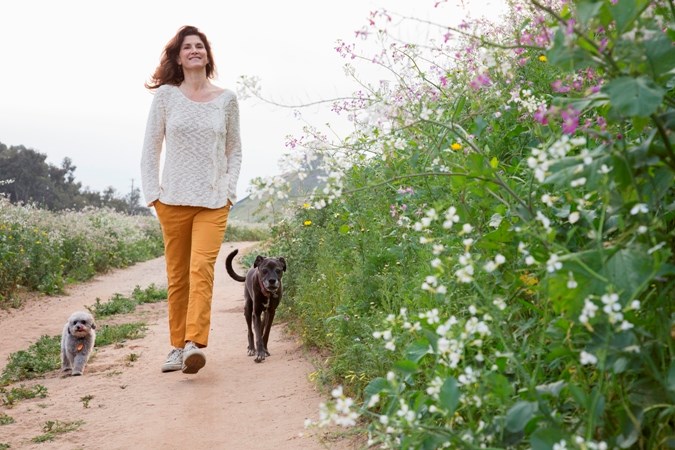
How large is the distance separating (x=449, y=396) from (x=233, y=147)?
4.45m

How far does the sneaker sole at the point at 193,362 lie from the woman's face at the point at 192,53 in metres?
2.42

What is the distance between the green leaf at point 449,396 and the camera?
2.08 metres

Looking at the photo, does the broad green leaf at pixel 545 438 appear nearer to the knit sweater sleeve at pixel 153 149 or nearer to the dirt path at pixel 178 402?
the dirt path at pixel 178 402

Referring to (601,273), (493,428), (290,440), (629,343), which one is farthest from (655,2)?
(290,440)

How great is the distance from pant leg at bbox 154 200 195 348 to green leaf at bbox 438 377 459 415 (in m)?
4.23

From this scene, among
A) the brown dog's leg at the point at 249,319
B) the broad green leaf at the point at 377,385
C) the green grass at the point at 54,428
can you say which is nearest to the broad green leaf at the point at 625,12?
the broad green leaf at the point at 377,385

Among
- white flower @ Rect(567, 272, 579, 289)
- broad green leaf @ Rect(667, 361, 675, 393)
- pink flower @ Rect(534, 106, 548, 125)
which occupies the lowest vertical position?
broad green leaf @ Rect(667, 361, 675, 393)

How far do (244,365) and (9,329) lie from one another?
4.32 metres

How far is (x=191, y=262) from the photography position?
5.88m

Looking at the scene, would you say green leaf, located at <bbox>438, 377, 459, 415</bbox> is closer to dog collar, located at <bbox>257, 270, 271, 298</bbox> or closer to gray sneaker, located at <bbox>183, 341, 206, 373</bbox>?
gray sneaker, located at <bbox>183, 341, 206, 373</bbox>

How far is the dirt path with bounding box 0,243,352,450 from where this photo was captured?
4348 millimetres

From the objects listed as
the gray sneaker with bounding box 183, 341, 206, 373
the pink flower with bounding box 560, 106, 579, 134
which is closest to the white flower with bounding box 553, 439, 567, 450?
the pink flower with bounding box 560, 106, 579, 134

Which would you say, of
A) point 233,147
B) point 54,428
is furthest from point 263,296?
point 54,428

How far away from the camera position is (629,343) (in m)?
2.03
